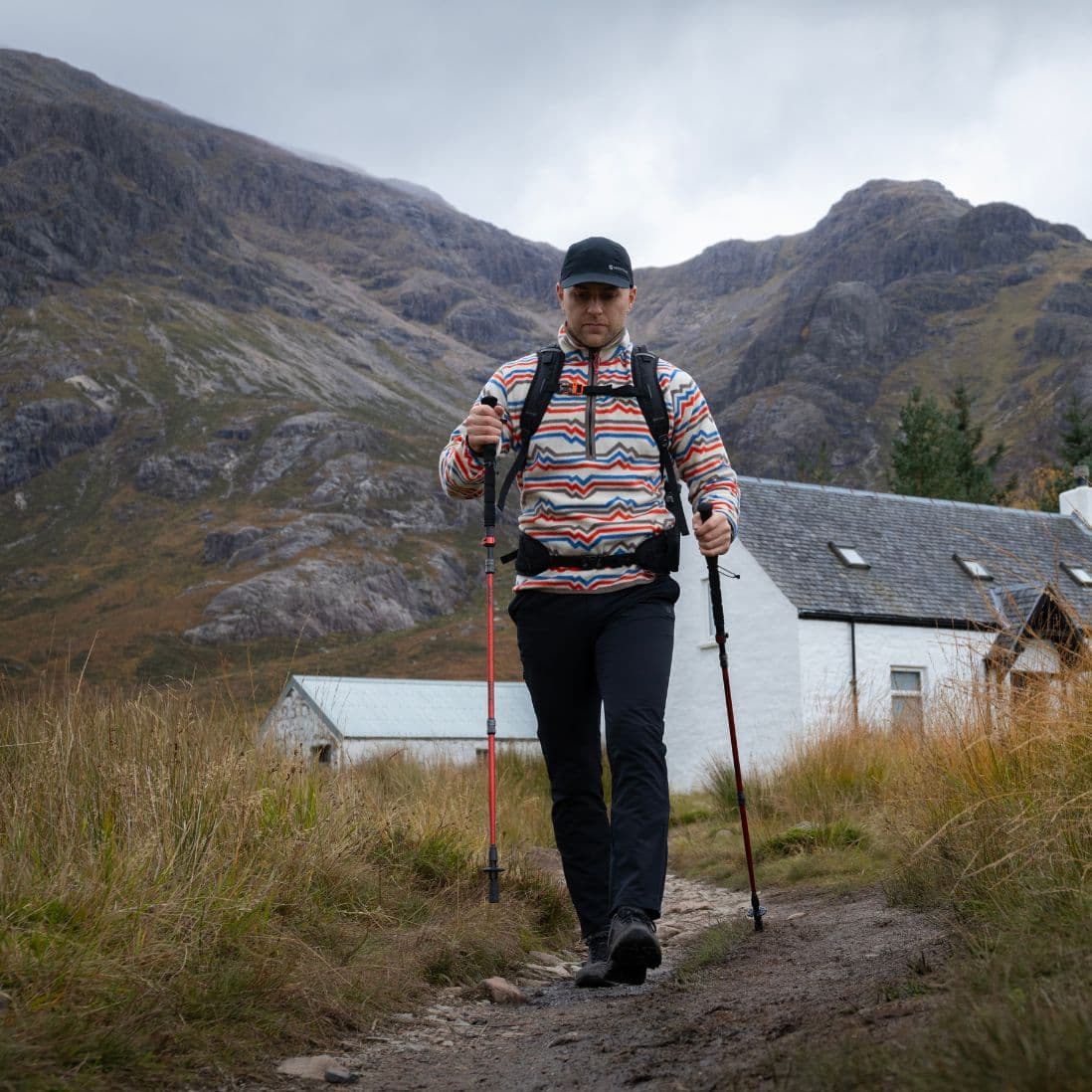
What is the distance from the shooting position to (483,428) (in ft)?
14.2

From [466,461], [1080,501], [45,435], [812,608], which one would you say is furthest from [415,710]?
[45,435]

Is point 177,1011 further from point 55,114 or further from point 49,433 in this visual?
point 55,114

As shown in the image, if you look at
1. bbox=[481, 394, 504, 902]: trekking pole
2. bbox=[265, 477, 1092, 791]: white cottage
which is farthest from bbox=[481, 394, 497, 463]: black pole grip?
bbox=[265, 477, 1092, 791]: white cottage

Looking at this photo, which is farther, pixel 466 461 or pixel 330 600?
pixel 330 600

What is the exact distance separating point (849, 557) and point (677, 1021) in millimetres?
22397

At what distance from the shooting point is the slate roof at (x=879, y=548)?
2378cm

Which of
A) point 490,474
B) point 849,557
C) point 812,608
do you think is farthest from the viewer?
point 849,557

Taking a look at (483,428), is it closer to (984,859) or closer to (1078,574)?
(984,859)

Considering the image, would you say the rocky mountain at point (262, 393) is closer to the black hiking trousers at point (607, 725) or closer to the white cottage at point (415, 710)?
the white cottage at point (415, 710)

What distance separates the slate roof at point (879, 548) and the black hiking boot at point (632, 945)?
64.4 ft

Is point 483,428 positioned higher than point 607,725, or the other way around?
point 483,428

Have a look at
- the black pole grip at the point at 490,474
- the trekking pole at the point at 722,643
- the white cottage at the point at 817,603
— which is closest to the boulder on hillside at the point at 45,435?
the white cottage at the point at 817,603

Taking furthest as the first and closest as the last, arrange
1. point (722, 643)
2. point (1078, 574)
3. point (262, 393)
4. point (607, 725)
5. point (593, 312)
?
point (262, 393) → point (1078, 574) → point (722, 643) → point (593, 312) → point (607, 725)

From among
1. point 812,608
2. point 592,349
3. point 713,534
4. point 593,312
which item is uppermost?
point 812,608
